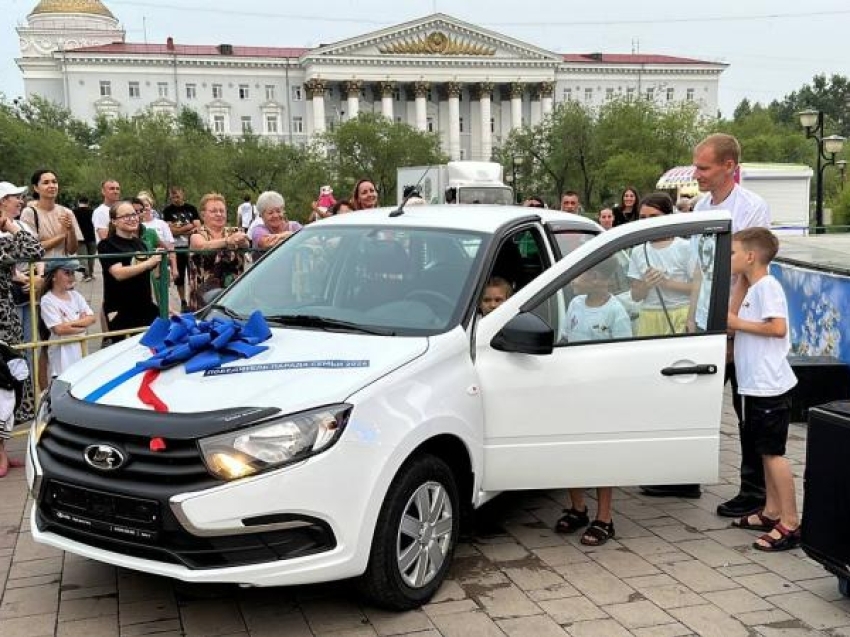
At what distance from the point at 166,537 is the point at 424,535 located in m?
1.16

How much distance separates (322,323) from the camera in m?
4.19

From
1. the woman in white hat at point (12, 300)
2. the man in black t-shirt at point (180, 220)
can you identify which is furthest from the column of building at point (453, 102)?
the woman in white hat at point (12, 300)

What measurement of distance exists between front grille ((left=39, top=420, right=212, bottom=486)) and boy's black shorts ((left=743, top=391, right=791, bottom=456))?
9.95 ft

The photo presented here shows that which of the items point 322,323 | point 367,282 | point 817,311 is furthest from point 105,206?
point 817,311

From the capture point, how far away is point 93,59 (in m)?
94.0

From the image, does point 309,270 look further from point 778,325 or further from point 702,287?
point 778,325

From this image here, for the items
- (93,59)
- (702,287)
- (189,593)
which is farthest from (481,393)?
(93,59)

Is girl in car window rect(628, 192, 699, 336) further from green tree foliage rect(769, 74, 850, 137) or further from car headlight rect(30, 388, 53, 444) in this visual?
green tree foliage rect(769, 74, 850, 137)

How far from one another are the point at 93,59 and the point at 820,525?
103 metres

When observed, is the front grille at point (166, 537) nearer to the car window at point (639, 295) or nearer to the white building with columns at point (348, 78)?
the car window at point (639, 295)

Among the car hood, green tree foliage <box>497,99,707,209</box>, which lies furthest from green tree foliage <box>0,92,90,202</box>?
the car hood

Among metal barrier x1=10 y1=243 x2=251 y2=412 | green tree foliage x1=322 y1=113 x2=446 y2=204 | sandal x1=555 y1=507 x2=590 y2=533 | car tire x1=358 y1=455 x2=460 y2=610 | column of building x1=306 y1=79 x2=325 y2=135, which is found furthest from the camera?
column of building x1=306 y1=79 x2=325 y2=135

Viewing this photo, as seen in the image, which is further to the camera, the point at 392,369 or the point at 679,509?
the point at 679,509

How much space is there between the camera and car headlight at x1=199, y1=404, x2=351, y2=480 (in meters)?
3.26
